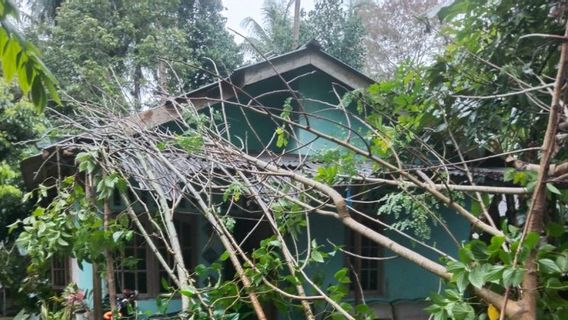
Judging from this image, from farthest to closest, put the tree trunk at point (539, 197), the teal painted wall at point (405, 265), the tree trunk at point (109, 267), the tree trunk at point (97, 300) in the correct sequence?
the teal painted wall at point (405, 265), the tree trunk at point (97, 300), the tree trunk at point (109, 267), the tree trunk at point (539, 197)

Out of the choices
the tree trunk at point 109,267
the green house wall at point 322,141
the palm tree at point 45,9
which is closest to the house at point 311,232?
the green house wall at point 322,141

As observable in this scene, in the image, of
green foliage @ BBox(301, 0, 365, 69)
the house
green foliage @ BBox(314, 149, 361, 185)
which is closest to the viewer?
green foliage @ BBox(314, 149, 361, 185)

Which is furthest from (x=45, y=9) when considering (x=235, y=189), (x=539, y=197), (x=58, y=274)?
(x=539, y=197)

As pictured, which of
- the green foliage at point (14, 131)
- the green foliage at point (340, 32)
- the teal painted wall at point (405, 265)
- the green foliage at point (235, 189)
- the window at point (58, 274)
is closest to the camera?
the green foliage at point (235, 189)

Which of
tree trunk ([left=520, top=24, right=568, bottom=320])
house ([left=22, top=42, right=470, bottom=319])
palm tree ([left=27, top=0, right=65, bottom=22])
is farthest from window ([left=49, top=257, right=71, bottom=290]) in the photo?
palm tree ([left=27, top=0, right=65, bottom=22])

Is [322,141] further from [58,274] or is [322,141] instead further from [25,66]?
[25,66]

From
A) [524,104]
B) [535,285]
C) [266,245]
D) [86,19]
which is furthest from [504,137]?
[86,19]

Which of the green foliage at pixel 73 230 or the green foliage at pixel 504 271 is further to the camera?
the green foliage at pixel 73 230

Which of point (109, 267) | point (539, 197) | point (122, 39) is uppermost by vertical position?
point (122, 39)

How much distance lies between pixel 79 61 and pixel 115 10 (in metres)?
2.00

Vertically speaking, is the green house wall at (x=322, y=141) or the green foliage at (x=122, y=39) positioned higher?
the green foliage at (x=122, y=39)

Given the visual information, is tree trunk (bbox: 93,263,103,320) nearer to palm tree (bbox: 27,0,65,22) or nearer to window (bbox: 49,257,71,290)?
window (bbox: 49,257,71,290)

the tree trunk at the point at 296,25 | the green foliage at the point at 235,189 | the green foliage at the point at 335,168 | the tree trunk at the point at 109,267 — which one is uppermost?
the tree trunk at the point at 296,25

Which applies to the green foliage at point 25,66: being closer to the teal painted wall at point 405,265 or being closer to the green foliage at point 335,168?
the green foliage at point 335,168
